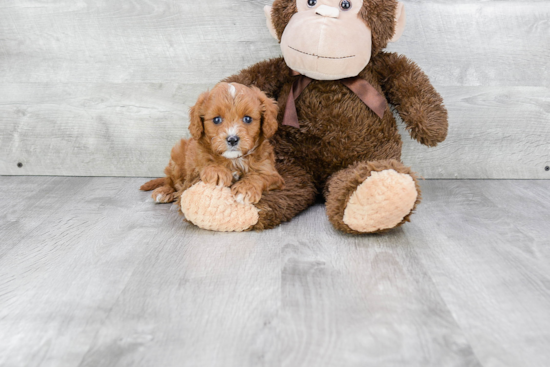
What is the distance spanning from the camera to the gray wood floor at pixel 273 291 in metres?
0.77

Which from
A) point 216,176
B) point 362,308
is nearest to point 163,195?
point 216,176

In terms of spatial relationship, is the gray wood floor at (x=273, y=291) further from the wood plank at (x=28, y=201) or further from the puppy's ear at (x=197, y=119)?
the puppy's ear at (x=197, y=119)

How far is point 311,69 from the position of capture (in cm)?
125

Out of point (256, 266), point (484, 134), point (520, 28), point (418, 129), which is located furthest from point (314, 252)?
point (520, 28)

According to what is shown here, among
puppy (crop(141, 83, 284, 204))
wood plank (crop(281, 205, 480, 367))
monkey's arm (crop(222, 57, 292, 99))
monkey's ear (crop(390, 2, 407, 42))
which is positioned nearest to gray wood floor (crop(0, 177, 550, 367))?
wood plank (crop(281, 205, 480, 367))

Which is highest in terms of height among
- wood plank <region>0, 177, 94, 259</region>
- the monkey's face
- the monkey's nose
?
the monkey's nose

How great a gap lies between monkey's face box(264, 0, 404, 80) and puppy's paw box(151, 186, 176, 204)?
1.60 feet

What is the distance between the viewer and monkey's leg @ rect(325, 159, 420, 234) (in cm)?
110

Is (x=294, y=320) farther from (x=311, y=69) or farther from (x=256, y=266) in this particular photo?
(x=311, y=69)

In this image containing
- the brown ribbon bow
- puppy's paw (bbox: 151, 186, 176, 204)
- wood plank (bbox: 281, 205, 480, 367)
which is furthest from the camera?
puppy's paw (bbox: 151, 186, 176, 204)

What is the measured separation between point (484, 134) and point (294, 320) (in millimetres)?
1089

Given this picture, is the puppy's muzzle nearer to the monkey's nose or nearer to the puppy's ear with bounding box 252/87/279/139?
the puppy's ear with bounding box 252/87/279/139

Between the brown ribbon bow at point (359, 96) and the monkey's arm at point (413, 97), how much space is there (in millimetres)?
54

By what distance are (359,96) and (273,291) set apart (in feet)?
1.94
